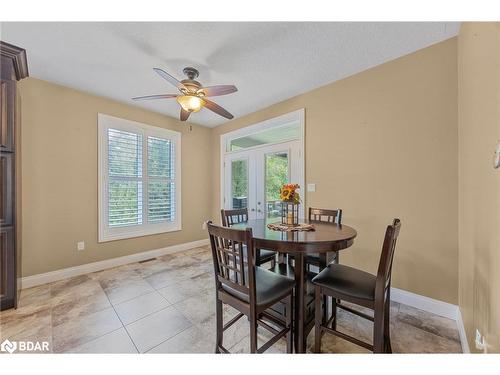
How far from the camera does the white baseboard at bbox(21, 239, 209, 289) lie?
2586 mm

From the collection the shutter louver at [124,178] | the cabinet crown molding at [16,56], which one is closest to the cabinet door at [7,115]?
the cabinet crown molding at [16,56]

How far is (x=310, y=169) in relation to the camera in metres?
3.00

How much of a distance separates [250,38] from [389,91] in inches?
64.9

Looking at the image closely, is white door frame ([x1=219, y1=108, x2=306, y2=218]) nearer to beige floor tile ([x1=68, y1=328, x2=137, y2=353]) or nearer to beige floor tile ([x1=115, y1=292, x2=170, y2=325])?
beige floor tile ([x1=115, y1=292, x2=170, y2=325])

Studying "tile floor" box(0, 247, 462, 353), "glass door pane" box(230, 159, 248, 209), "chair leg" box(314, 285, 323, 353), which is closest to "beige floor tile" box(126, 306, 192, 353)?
"tile floor" box(0, 247, 462, 353)

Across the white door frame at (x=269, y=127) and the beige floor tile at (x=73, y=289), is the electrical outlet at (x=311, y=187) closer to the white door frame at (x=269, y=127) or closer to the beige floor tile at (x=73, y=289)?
the white door frame at (x=269, y=127)

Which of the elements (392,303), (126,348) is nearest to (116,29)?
(126,348)

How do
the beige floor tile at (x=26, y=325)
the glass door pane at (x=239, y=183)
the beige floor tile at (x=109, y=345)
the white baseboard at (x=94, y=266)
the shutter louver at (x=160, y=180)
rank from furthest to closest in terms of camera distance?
the glass door pane at (x=239, y=183) < the shutter louver at (x=160, y=180) < the white baseboard at (x=94, y=266) < the beige floor tile at (x=26, y=325) < the beige floor tile at (x=109, y=345)

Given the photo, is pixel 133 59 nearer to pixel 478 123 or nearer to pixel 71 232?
pixel 71 232

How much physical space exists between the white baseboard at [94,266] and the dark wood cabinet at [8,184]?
0.62 m

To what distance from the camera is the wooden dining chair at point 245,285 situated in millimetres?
1225

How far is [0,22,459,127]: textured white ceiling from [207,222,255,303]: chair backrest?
181 cm

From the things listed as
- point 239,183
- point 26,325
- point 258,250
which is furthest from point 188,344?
point 239,183

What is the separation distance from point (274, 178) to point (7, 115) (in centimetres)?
325
